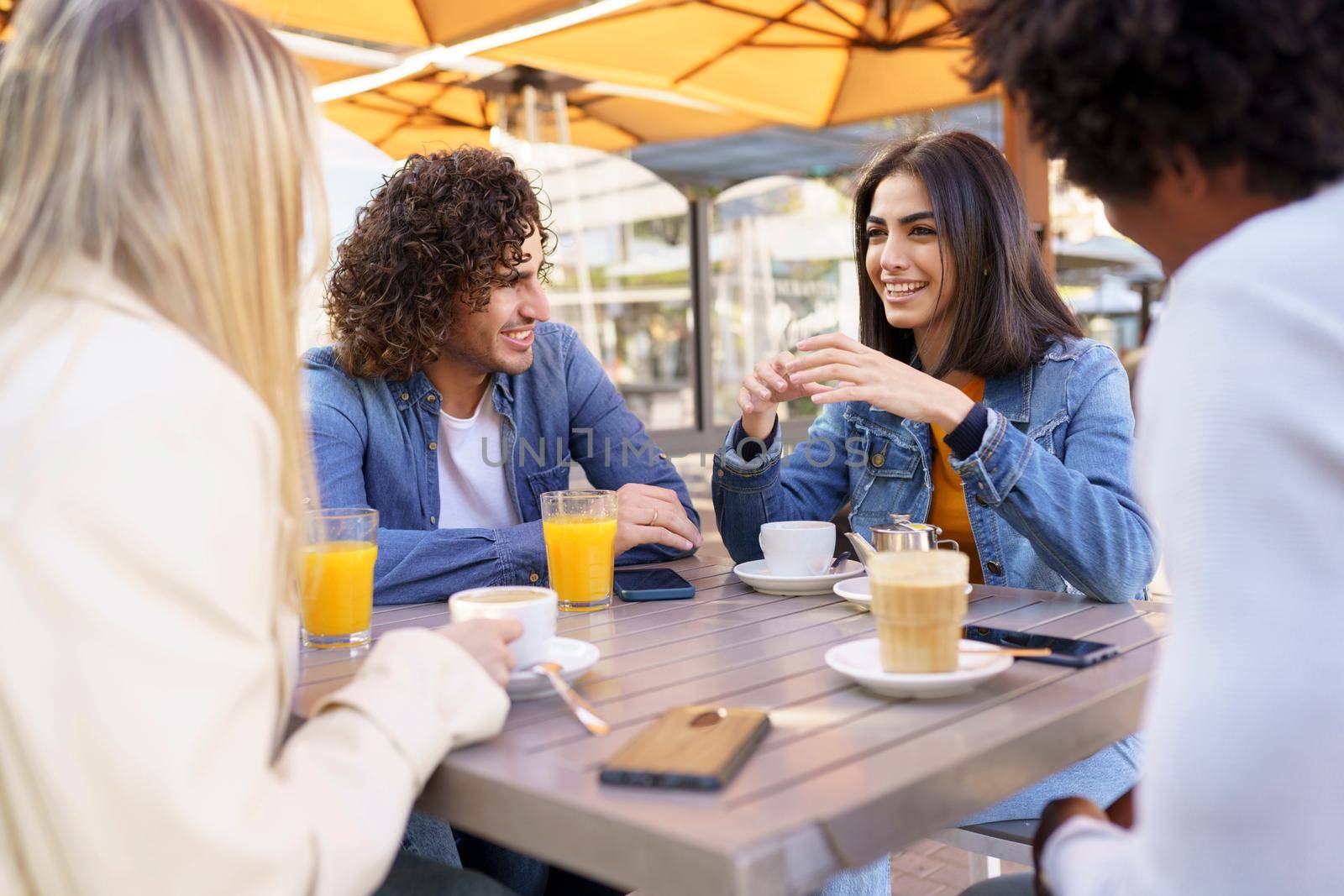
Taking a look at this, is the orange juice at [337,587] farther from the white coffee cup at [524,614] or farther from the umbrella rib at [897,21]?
the umbrella rib at [897,21]

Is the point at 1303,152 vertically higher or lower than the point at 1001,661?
higher

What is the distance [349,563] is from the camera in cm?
148

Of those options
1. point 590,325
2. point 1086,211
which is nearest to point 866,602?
point 590,325

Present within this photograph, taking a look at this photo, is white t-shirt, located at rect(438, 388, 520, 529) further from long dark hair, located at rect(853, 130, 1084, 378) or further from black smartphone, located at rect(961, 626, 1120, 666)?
black smartphone, located at rect(961, 626, 1120, 666)

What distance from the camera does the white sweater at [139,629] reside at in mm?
799

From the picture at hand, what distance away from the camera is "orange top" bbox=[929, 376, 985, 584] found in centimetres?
216

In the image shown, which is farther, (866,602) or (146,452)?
(866,602)

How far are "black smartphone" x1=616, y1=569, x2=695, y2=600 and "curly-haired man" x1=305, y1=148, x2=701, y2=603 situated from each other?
Result: 0.08 metres

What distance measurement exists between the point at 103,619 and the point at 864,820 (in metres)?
0.60

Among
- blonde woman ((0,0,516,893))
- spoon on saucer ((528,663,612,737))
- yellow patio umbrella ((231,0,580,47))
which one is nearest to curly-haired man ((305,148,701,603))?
spoon on saucer ((528,663,612,737))

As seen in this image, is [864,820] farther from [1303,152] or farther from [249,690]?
[1303,152]

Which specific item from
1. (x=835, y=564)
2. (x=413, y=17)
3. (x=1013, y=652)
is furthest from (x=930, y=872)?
(x=413, y=17)

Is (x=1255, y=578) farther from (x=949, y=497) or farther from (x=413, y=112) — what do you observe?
(x=413, y=112)

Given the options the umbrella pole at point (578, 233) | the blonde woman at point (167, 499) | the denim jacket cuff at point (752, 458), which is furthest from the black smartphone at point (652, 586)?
the umbrella pole at point (578, 233)
